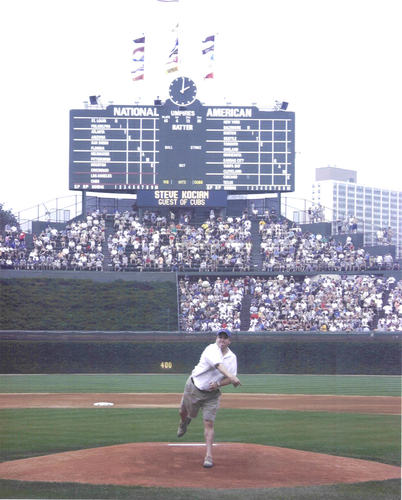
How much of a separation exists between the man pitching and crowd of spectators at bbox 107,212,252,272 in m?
24.6

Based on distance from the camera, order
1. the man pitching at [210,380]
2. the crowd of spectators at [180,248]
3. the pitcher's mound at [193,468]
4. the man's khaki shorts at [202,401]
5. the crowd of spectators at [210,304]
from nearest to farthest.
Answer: the pitcher's mound at [193,468] < the man pitching at [210,380] < the man's khaki shorts at [202,401] < the crowd of spectators at [210,304] < the crowd of spectators at [180,248]

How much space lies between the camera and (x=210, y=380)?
8.85m

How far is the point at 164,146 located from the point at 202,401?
26384 mm

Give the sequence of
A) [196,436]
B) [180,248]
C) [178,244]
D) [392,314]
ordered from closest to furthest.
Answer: [196,436] → [392,314] → [180,248] → [178,244]

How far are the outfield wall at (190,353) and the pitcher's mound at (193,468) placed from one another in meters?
18.2

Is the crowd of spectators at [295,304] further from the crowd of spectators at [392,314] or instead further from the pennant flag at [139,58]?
the pennant flag at [139,58]

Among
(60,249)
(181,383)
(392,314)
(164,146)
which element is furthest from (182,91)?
(181,383)

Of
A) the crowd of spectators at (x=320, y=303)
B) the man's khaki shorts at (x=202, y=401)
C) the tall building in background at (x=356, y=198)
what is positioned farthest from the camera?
the tall building in background at (x=356, y=198)

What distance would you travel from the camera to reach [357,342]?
28.1m

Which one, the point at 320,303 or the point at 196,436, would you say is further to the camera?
the point at 320,303

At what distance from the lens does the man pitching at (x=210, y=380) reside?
8.62 metres

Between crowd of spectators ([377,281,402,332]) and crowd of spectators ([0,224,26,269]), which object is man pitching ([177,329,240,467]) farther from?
crowd of spectators ([0,224,26,269])

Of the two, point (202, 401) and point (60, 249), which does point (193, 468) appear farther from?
point (60, 249)

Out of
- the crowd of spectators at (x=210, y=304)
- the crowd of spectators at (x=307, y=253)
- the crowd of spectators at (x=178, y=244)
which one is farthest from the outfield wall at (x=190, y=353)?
the crowd of spectators at (x=307, y=253)
